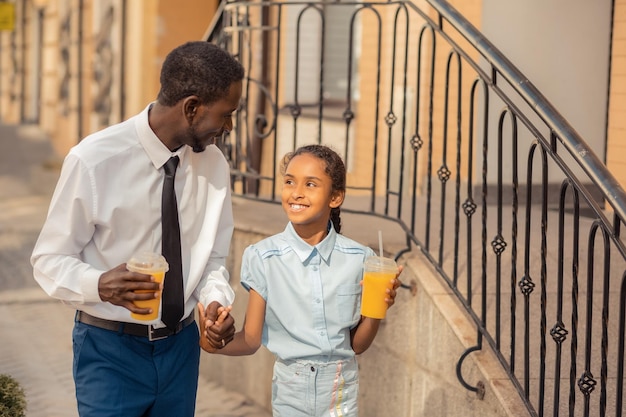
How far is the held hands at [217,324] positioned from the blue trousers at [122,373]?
228 mm

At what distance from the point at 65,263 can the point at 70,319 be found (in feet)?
14.5

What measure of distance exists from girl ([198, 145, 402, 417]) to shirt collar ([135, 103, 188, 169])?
378 millimetres

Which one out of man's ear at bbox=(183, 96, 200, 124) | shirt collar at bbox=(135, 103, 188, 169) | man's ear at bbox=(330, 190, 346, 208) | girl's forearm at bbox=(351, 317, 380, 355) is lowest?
girl's forearm at bbox=(351, 317, 380, 355)

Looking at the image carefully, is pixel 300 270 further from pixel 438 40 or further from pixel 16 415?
pixel 438 40

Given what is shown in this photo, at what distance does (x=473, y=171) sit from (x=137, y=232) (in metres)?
4.14

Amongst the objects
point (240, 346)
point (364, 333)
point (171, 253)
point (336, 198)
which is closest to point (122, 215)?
point (171, 253)

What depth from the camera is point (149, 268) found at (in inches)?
114

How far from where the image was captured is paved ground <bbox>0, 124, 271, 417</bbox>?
19.4 ft

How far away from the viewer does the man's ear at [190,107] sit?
122 inches

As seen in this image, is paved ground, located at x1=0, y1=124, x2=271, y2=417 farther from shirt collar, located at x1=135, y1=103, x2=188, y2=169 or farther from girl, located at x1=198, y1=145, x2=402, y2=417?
shirt collar, located at x1=135, y1=103, x2=188, y2=169

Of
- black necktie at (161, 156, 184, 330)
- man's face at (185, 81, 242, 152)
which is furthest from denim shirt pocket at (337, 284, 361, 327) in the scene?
man's face at (185, 81, 242, 152)

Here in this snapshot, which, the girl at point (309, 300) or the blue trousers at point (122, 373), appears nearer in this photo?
the blue trousers at point (122, 373)

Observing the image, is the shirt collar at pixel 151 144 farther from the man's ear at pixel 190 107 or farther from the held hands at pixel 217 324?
the held hands at pixel 217 324

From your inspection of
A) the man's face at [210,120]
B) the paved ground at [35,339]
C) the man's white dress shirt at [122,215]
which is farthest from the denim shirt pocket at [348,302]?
the paved ground at [35,339]
